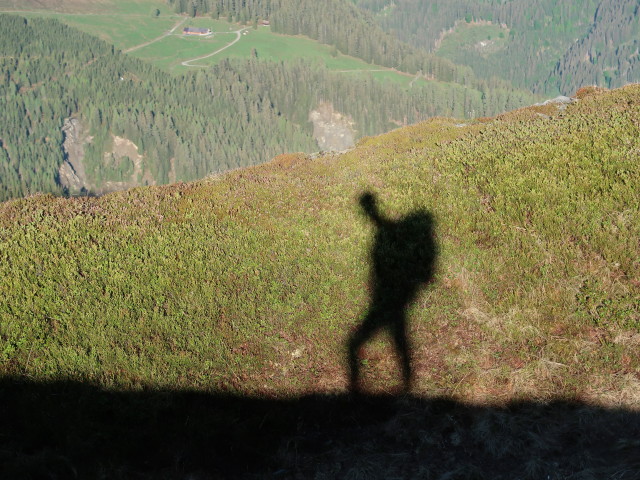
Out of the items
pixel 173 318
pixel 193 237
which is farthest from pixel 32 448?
pixel 193 237

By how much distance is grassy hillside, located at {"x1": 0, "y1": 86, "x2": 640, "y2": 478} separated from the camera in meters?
9.73

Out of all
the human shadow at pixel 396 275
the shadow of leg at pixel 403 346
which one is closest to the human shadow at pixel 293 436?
the shadow of leg at pixel 403 346

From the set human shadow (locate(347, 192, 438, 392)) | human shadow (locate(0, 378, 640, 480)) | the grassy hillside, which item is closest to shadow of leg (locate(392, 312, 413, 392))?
human shadow (locate(347, 192, 438, 392))

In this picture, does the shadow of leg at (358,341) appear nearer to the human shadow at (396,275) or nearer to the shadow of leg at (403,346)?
the human shadow at (396,275)

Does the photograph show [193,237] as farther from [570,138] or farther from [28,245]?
[570,138]

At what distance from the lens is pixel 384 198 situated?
56.6 feet

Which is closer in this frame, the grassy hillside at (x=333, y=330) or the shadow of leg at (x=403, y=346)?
the grassy hillside at (x=333, y=330)

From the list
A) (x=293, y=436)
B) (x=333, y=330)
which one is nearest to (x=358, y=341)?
(x=333, y=330)

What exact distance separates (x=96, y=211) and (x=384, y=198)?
955 centimetres

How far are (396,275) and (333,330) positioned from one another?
7.87 feet

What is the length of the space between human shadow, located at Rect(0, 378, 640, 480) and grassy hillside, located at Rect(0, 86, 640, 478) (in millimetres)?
39

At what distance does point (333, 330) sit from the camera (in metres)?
12.3

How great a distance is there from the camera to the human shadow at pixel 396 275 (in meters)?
11.9

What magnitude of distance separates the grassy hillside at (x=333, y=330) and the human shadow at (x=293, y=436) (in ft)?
0.13
